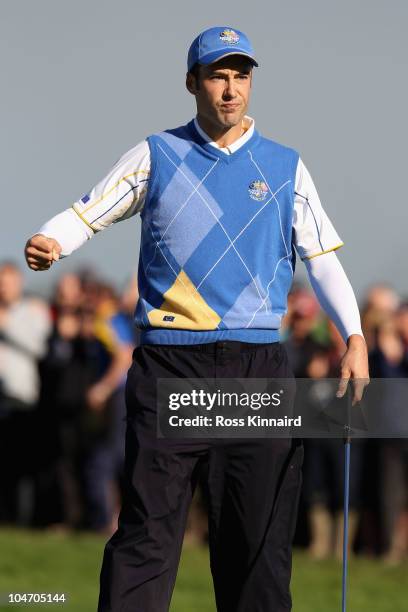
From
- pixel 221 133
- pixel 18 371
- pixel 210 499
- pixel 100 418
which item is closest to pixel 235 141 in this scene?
pixel 221 133

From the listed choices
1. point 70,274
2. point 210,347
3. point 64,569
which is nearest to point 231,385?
point 210,347

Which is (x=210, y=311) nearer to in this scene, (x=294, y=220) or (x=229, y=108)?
(x=294, y=220)

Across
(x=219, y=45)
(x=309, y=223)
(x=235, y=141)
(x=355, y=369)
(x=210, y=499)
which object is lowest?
(x=210, y=499)

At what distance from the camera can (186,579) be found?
1112 centimetres

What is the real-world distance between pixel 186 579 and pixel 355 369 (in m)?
5.53

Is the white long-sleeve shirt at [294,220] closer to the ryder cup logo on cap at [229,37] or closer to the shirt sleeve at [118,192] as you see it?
the shirt sleeve at [118,192]

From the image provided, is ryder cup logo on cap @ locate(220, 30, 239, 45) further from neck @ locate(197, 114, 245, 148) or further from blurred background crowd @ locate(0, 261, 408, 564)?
blurred background crowd @ locate(0, 261, 408, 564)

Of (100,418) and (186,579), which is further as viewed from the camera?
(100,418)

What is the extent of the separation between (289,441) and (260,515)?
0.96ft

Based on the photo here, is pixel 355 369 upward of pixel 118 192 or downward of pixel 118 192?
downward

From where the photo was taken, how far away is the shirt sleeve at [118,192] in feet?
19.3

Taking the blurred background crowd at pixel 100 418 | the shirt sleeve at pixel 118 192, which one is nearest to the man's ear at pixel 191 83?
the shirt sleeve at pixel 118 192

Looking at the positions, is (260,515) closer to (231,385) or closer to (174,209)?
(231,385)

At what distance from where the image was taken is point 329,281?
6.09 meters
